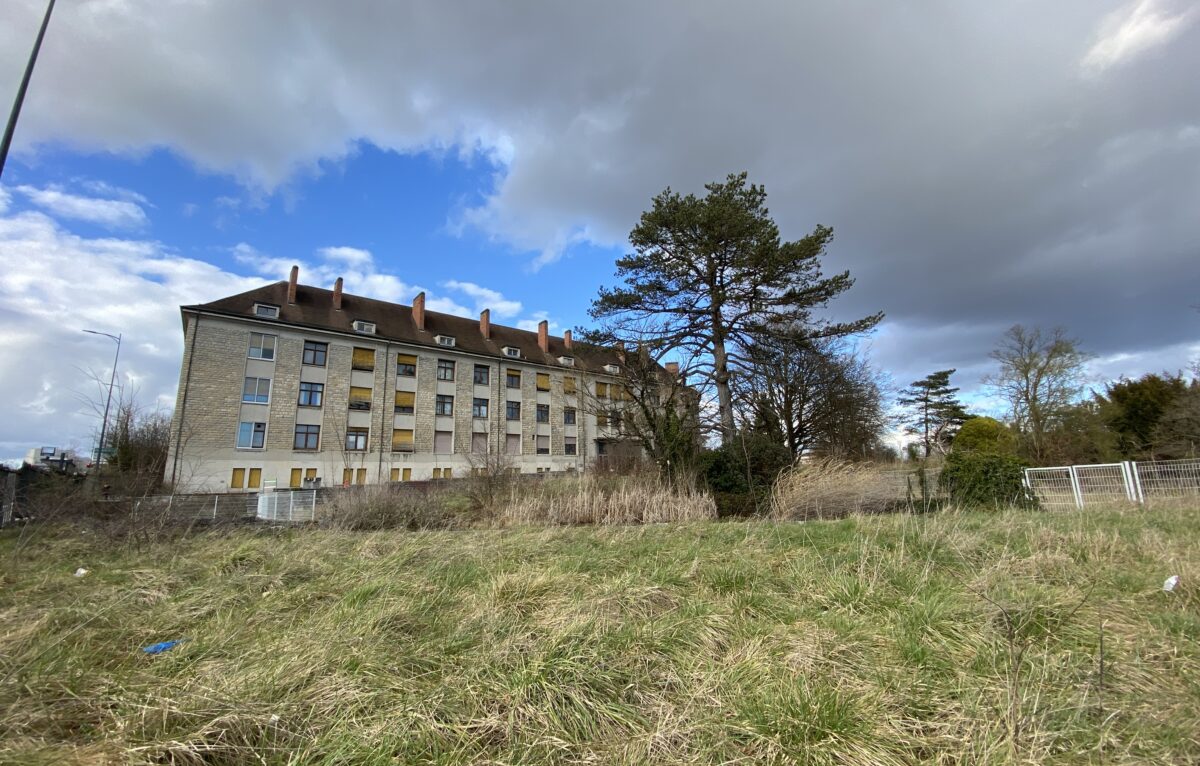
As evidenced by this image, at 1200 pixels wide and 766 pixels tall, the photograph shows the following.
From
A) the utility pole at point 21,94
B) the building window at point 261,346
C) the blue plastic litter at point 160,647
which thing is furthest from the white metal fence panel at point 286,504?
the building window at point 261,346

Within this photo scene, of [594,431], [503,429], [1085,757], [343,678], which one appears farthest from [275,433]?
[1085,757]

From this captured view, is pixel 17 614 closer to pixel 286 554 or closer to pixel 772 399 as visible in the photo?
pixel 286 554

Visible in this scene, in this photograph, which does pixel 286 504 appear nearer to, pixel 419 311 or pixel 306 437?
pixel 306 437

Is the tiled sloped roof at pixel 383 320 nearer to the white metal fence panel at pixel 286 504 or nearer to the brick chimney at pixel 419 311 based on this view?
the brick chimney at pixel 419 311

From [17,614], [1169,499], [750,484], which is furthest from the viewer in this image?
[750,484]

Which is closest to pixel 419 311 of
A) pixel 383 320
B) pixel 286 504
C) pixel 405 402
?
pixel 383 320

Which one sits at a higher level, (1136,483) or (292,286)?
(292,286)

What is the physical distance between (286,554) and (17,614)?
2373mm

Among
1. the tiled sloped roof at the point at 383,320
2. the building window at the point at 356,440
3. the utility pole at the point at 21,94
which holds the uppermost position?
the tiled sloped roof at the point at 383,320

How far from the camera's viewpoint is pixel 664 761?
1808mm

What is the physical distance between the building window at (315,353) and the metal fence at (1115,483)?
35.9 m

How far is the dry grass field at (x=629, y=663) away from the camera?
6.04ft

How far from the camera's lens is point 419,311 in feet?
131

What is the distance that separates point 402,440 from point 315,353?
26.4ft
